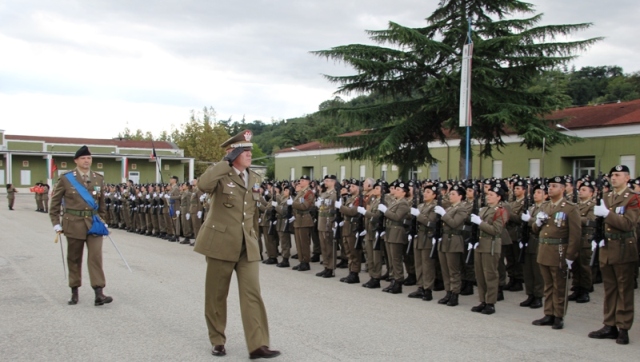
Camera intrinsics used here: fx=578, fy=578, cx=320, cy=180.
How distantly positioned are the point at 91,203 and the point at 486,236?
5448 millimetres

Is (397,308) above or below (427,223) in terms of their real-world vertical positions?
below

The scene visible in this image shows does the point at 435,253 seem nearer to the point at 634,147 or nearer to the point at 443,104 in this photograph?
the point at 443,104

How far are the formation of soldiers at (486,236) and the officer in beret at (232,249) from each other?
3.76 meters

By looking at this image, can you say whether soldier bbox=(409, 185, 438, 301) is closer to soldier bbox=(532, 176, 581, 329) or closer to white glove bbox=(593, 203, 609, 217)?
soldier bbox=(532, 176, 581, 329)

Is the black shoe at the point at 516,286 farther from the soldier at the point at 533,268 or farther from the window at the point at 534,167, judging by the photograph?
the window at the point at 534,167

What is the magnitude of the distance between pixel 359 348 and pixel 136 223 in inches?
699

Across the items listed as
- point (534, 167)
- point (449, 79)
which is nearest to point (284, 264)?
point (449, 79)

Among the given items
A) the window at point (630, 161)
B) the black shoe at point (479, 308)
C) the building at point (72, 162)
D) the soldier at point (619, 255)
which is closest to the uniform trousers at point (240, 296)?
the black shoe at point (479, 308)

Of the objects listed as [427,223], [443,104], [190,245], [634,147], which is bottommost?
[190,245]

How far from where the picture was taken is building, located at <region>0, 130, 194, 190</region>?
53469 millimetres

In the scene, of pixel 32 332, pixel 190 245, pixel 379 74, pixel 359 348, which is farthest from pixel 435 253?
pixel 379 74

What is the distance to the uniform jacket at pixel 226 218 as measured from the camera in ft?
17.6

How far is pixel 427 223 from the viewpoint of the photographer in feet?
29.1

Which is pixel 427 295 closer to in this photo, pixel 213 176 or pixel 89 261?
pixel 213 176
